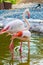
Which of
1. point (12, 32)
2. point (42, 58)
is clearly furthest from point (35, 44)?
point (42, 58)

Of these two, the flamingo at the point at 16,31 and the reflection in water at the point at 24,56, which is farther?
the flamingo at the point at 16,31

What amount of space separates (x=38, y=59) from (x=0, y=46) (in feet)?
4.85

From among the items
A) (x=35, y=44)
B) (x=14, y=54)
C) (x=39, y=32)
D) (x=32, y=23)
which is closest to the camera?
(x=14, y=54)

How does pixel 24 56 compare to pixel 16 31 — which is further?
pixel 16 31

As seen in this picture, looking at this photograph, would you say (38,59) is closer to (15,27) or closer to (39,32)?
(15,27)

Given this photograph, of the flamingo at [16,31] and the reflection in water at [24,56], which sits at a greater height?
the flamingo at [16,31]

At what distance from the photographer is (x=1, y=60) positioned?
5242 millimetres

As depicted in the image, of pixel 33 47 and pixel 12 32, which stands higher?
pixel 12 32

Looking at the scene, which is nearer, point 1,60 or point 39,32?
point 1,60

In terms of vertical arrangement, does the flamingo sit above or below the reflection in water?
above

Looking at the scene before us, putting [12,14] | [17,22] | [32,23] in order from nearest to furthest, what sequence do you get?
[17,22] < [32,23] < [12,14]

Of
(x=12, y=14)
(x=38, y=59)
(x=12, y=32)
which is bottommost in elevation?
(x=38, y=59)

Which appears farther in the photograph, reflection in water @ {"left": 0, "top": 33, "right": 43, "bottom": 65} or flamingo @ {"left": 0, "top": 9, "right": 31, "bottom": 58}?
flamingo @ {"left": 0, "top": 9, "right": 31, "bottom": 58}

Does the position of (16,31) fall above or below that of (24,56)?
above
